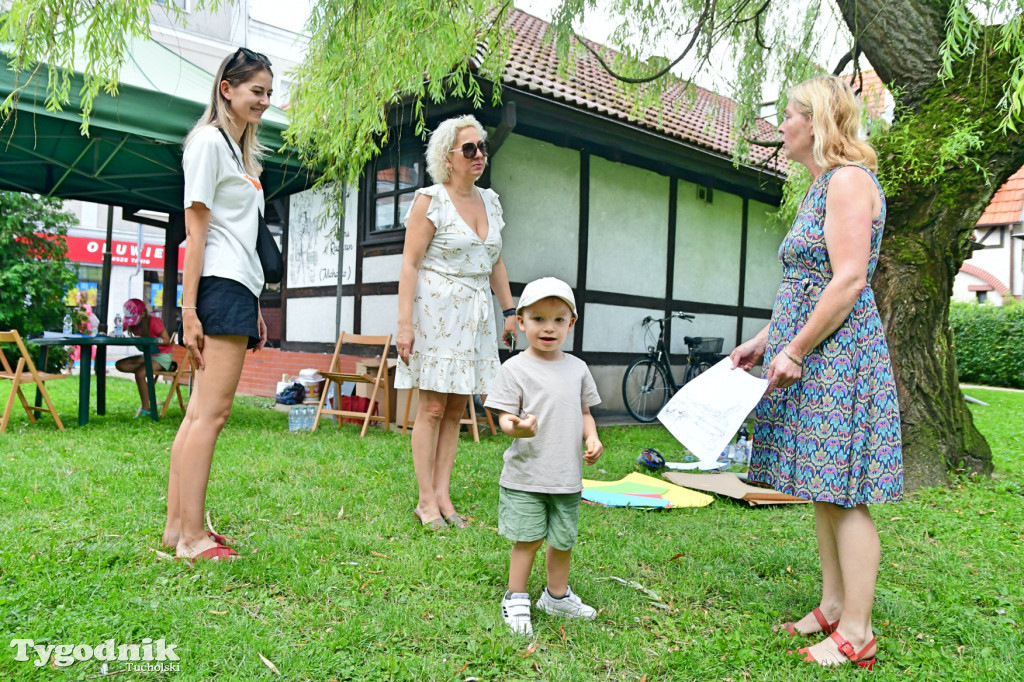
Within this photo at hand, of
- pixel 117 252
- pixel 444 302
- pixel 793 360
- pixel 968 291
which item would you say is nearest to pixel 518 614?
pixel 793 360

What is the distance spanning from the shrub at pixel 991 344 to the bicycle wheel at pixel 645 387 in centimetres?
1183

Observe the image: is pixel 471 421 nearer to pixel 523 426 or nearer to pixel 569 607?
pixel 569 607

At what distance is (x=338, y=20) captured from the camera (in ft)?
14.2

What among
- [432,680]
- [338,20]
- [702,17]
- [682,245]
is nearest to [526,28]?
[682,245]

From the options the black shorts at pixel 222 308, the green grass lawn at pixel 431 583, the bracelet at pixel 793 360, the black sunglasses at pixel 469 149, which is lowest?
the green grass lawn at pixel 431 583

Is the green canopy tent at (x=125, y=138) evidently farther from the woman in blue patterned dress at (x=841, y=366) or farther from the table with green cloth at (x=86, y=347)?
the woman in blue patterned dress at (x=841, y=366)

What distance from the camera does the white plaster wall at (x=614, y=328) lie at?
29.0 ft

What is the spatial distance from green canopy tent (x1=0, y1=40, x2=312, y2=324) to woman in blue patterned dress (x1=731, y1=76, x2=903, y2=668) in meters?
4.49

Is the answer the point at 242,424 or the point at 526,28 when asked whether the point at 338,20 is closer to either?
the point at 242,424

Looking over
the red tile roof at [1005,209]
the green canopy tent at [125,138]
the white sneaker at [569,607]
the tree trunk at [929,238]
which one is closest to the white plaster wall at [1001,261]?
the red tile roof at [1005,209]

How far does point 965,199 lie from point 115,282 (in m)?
27.0

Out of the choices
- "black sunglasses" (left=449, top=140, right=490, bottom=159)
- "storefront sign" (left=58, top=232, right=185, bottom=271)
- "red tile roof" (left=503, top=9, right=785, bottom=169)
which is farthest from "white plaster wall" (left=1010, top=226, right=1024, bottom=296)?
"storefront sign" (left=58, top=232, right=185, bottom=271)

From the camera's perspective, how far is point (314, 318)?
9172mm

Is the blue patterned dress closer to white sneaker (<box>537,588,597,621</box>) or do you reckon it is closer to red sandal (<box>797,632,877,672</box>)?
red sandal (<box>797,632,877,672</box>)
